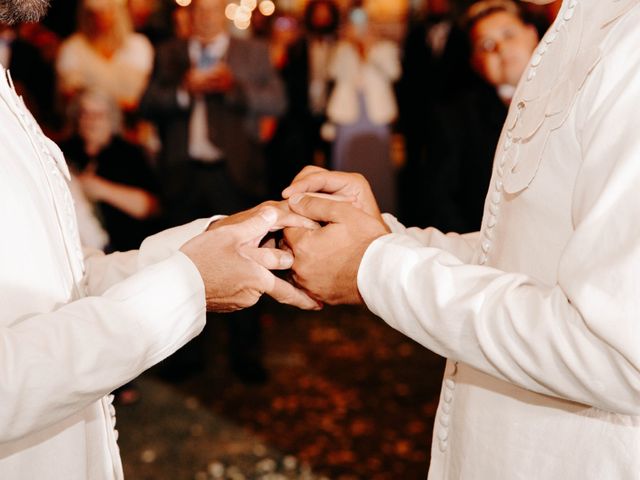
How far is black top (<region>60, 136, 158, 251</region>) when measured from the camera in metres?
3.72

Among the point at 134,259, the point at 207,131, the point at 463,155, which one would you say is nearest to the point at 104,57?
the point at 207,131

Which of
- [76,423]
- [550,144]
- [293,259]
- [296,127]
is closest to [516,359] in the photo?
[550,144]

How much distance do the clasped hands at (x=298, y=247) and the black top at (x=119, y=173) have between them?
2.20 meters

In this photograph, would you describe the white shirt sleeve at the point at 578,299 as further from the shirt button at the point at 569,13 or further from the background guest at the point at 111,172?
the background guest at the point at 111,172

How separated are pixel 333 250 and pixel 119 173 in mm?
2628

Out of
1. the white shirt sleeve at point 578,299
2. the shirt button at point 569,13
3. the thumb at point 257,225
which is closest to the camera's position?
the white shirt sleeve at point 578,299

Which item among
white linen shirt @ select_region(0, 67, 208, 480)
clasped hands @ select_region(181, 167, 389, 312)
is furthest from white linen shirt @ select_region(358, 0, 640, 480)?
white linen shirt @ select_region(0, 67, 208, 480)

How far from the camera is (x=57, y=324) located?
115 centimetres

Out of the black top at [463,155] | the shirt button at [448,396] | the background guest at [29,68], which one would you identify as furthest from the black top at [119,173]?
the shirt button at [448,396]

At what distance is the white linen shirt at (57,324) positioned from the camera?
112cm

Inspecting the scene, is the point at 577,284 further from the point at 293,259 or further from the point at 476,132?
the point at 476,132

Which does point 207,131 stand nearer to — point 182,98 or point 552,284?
point 182,98

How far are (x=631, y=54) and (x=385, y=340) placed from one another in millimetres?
3564

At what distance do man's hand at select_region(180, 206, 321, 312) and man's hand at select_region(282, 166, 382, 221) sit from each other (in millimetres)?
93
